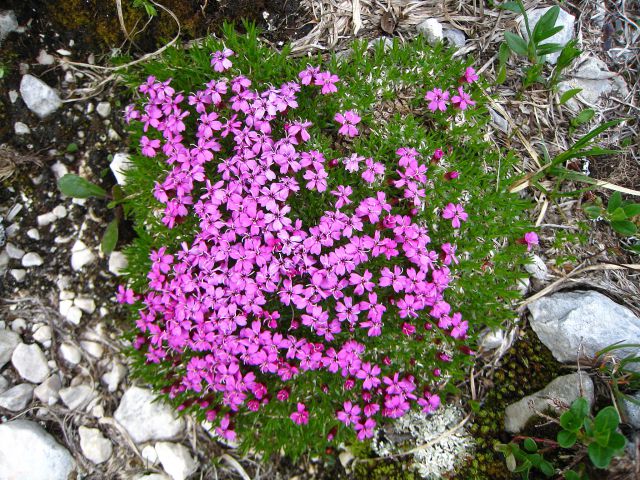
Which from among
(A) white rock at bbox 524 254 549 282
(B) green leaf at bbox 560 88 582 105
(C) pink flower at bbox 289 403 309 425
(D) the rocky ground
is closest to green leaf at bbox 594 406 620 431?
(D) the rocky ground

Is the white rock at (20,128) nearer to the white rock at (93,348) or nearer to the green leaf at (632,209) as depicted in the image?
the white rock at (93,348)

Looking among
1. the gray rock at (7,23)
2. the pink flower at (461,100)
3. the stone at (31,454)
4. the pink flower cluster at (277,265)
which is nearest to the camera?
the pink flower cluster at (277,265)

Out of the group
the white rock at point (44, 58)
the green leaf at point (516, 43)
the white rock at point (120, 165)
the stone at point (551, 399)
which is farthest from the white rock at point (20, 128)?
the stone at point (551, 399)

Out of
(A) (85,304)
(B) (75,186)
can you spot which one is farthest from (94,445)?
Answer: (B) (75,186)

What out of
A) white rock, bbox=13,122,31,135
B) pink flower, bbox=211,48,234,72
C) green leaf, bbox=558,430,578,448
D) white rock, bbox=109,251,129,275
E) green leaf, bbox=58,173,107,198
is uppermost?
pink flower, bbox=211,48,234,72

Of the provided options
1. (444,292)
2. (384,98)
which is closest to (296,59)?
(384,98)

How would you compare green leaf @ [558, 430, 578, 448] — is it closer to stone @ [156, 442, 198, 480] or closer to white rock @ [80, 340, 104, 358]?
stone @ [156, 442, 198, 480]
